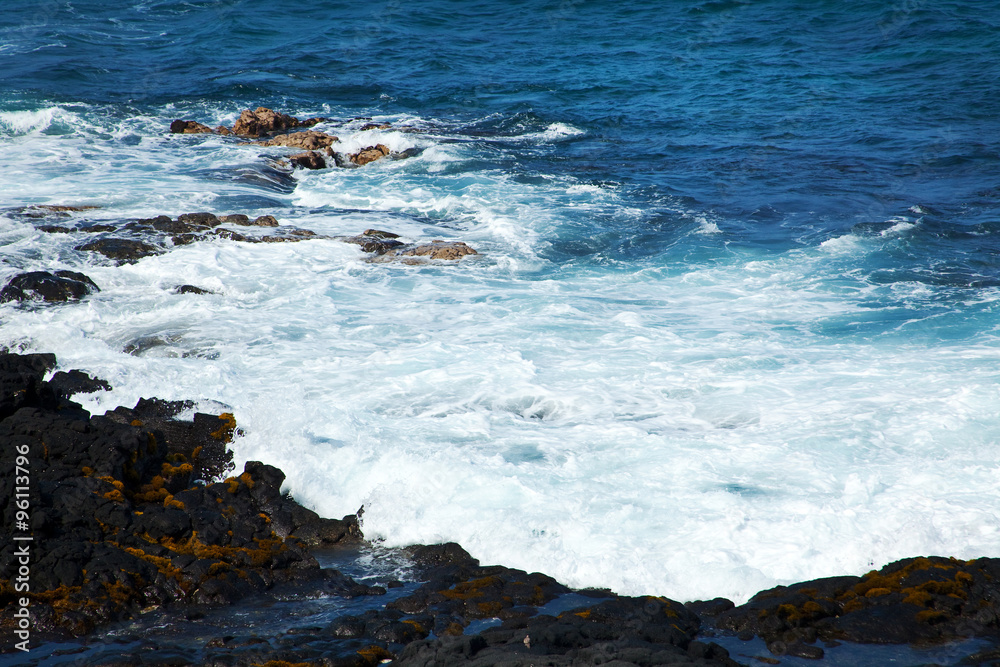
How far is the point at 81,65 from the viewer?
29.3m

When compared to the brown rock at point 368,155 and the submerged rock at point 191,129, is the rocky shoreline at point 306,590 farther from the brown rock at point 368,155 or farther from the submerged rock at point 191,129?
the submerged rock at point 191,129

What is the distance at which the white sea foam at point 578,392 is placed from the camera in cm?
695

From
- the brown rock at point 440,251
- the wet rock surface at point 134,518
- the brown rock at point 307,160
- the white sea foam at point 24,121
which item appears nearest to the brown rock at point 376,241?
the brown rock at point 440,251

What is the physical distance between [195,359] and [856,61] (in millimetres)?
24830

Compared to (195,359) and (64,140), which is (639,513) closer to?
(195,359)

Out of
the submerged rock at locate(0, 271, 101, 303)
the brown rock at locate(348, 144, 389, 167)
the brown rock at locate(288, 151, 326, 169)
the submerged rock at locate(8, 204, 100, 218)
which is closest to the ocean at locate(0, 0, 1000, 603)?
the submerged rock at locate(8, 204, 100, 218)

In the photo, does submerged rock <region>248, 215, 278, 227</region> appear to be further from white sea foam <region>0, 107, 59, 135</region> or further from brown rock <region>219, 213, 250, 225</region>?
white sea foam <region>0, 107, 59, 135</region>

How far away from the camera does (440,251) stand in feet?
47.8

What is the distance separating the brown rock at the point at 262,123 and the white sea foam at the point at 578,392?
7503 millimetres

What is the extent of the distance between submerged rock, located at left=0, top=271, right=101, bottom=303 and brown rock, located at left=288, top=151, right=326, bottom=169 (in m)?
9.13

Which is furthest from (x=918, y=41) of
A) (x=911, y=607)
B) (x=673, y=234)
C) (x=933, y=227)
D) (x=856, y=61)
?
(x=911, y=607)

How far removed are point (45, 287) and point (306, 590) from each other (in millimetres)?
7846

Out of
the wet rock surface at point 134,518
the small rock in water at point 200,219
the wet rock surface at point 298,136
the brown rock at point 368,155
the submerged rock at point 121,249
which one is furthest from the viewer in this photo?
the brown rock at point 368,155

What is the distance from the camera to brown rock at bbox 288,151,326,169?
20.4 meters
